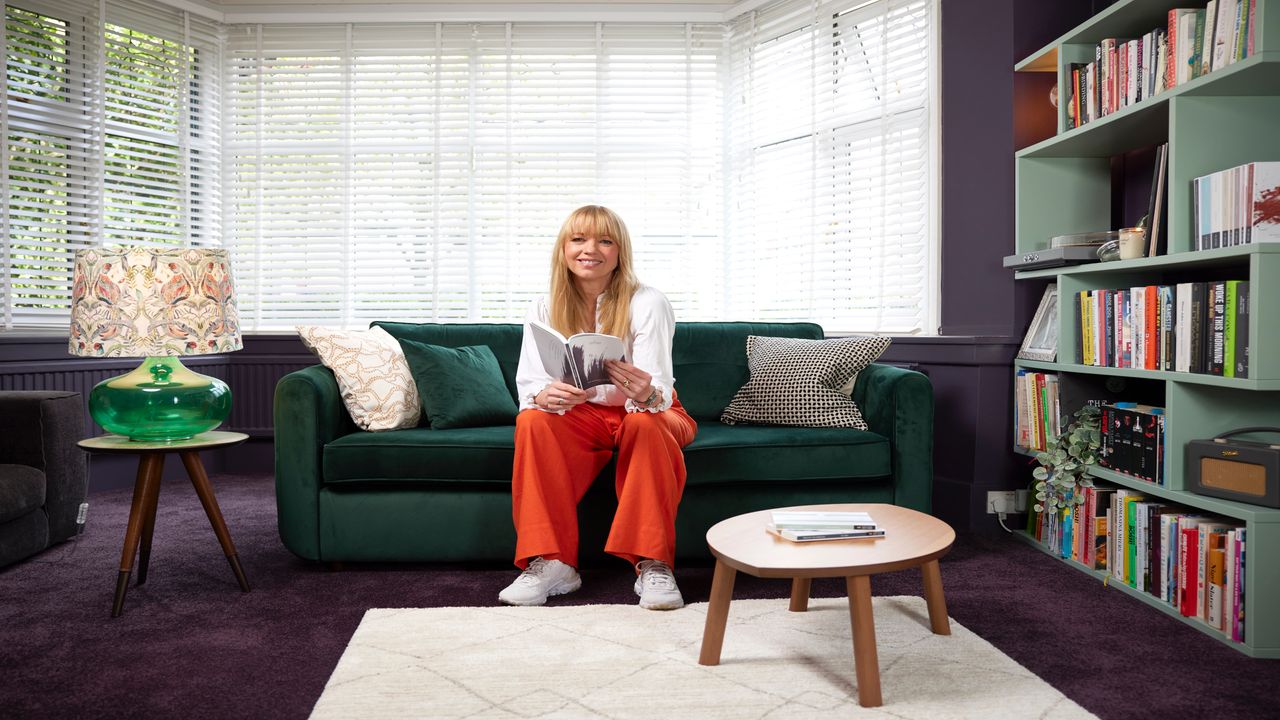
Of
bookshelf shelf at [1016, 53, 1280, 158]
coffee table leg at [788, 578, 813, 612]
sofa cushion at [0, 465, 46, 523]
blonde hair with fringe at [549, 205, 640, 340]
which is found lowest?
coffee table leg at [788, 578, 813, 612]

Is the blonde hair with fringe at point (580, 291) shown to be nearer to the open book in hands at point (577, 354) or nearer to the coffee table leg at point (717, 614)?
the open book in hands at point (577, 354)

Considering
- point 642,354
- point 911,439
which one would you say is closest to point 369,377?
point 642,354

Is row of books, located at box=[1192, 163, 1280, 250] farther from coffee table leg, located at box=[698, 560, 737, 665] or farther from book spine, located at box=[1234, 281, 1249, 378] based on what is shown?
coffee table leg, located at box=[698, 560, 737, 665]

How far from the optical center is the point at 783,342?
327 cm

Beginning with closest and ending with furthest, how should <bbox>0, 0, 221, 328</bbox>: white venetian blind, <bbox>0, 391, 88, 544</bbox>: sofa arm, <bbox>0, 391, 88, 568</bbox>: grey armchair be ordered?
<bbox>0, 391, 88, 568</bbox>: grey armchair → <bbox>0, 391, 88, 544</bbox>: sofa arm → <bbox>0, 0, 221, 328</bbox>: white venetian blind

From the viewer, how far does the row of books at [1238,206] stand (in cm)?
211

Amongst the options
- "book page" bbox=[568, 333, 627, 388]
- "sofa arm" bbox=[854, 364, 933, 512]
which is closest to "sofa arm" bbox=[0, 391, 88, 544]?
"book page" bbox=[568, 333, 627, 388]

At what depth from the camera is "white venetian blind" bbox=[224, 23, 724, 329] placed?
4684 mm

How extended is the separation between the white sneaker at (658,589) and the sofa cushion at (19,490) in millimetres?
2009

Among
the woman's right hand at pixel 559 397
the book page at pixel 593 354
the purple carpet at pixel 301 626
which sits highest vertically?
the book page at pixel 593 354

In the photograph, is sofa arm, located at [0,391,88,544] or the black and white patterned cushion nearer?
sofa arm, located at [0,391,88,544]

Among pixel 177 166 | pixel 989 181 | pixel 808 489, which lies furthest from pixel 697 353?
pixel 177 166

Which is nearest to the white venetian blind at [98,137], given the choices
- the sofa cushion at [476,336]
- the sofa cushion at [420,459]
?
the sofa cushion at [476,336]

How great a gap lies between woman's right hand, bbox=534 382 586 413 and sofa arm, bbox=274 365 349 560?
2.50ft
